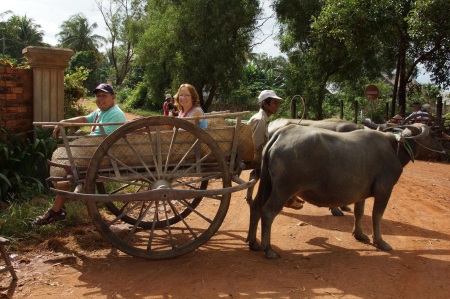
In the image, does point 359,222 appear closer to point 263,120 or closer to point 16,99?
point 263,120

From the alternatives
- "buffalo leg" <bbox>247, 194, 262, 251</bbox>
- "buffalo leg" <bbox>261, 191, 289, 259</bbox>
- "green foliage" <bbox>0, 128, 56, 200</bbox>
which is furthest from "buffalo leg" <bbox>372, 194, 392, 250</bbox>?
"green foliage" <bbox>0, 128, 56, 200</bbox>

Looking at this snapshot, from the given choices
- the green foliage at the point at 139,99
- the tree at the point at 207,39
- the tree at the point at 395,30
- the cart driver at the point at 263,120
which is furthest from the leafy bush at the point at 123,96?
the cart driver at the point at 263,120

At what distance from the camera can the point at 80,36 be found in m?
53.7

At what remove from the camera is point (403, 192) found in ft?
28.4

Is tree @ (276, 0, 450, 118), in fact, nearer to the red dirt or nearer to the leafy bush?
the red dirt

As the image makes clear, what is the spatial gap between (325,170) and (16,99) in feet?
17.5

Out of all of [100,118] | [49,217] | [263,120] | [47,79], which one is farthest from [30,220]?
[263,120]

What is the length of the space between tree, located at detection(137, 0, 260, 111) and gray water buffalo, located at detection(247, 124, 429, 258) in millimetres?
15407

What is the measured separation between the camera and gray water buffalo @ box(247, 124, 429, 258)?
494 cm

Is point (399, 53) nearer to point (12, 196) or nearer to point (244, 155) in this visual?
point (244, 155)

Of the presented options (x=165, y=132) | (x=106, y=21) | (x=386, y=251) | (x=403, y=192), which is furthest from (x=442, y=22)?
(x=106, y=21)

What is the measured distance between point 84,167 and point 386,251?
353 centimetres

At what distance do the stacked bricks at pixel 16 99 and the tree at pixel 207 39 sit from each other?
13.1 metres

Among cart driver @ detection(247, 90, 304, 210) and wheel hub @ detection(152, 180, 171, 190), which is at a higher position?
cart driver @ detection(247, 90, 304, 210)
